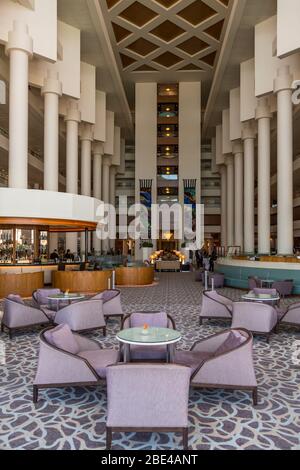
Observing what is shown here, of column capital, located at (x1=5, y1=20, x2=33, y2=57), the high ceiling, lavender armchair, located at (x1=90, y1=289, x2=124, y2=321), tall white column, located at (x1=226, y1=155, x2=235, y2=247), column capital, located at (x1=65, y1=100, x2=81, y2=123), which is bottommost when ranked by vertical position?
lavender armchair, located at (x1=90, y1=289, x2=124, y2=321)

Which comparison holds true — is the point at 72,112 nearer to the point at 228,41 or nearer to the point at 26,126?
the point at 26,126

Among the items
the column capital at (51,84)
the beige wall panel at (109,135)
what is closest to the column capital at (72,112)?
the column capital at (51,84)

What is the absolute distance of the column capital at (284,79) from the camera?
14034 millimetres

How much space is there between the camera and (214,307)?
7.05 metres

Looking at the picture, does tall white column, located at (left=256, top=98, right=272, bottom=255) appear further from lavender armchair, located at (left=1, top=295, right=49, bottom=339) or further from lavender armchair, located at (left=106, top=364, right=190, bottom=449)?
lavender armchair, located at (left=106, top=364, right=190, bottom=449)

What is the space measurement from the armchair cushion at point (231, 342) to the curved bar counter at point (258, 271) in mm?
8121

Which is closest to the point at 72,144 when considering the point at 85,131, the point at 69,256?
the point at 85,131

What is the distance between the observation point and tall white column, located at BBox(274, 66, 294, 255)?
46.2ft

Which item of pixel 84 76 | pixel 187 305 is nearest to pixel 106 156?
pixel 84 76

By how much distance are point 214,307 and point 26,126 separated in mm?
9562

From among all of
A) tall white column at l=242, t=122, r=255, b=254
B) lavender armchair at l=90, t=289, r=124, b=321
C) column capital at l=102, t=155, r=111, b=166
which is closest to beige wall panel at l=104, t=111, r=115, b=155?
column capital at l=102, t=155, r=111, b=166

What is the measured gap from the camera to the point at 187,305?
31.5 ft

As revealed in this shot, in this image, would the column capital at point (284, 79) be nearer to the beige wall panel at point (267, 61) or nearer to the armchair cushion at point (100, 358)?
the beige wall panel at point (267, 61)

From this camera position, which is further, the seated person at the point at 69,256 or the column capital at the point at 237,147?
the column capital at the point at 237,147
